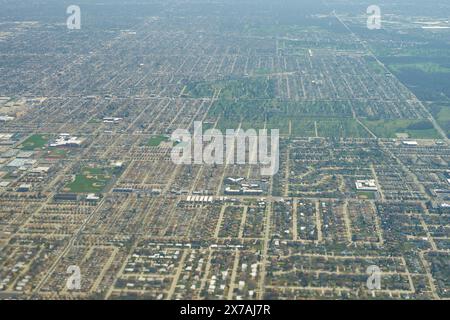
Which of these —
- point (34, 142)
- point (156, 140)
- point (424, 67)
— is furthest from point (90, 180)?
point (424, 67)

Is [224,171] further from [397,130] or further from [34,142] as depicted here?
[397,130]

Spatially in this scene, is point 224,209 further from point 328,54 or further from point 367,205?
point 328,54

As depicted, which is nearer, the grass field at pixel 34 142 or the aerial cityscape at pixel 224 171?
the aerial cityscape at pixel 224 171

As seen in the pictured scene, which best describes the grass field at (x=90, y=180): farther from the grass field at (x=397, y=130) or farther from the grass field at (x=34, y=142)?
the grass field at (x=397, y=130)

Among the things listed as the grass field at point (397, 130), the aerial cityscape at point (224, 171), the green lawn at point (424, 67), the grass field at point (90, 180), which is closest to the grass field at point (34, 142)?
the aerial cityscape at point (224, 171)
